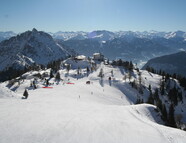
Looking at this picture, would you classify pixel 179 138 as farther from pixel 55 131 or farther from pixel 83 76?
pixel 83 76

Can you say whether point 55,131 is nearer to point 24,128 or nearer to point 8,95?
point 24,128

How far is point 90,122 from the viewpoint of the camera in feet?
92.0

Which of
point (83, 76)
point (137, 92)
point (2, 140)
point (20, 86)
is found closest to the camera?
point (2, 140)

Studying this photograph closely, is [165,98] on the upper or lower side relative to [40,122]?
lower

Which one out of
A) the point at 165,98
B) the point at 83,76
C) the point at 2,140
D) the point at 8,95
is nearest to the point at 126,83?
the point at 165,98

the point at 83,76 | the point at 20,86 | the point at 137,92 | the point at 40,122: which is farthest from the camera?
the point at 83,76

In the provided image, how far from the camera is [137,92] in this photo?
5630 inches

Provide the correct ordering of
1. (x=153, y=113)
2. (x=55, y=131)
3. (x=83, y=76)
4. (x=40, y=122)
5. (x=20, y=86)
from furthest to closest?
(x=83, y=76)
(x=20, y=86)
(x=153, y=113)
(x=40, y=122)
(x=55, y=131)

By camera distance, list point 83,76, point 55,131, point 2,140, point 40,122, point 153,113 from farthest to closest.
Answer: point 83,76 < point 153,113 < point 40,122 < point 55,131 < point 2,140

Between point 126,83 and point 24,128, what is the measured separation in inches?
5329

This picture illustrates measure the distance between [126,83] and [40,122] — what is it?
13247 cm

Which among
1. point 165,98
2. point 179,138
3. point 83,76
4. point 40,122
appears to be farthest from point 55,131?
point 83,76

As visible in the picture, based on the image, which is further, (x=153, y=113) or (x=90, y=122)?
(x=153, y=113)

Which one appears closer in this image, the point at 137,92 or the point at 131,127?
the point at 131,127
